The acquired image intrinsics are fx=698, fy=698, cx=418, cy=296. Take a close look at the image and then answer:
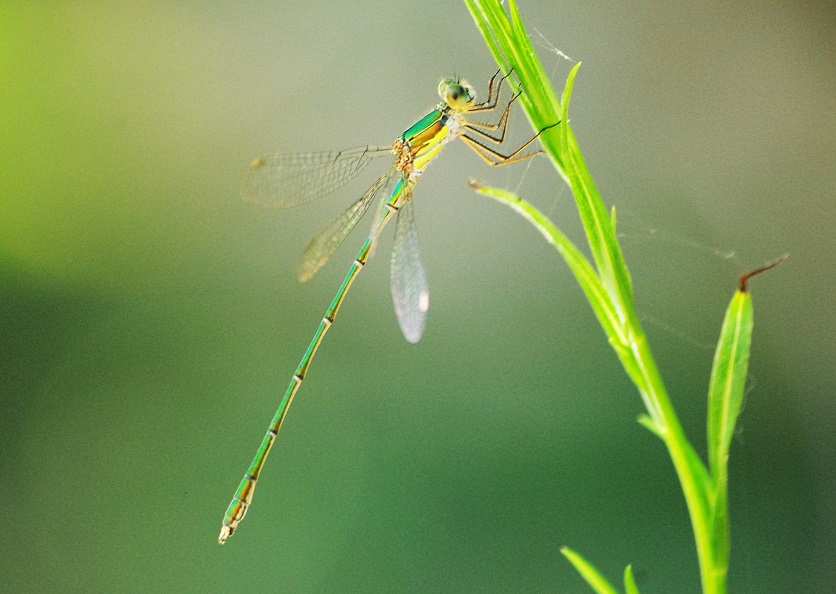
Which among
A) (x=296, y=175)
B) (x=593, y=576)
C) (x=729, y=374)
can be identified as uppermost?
(x=296, y=175)

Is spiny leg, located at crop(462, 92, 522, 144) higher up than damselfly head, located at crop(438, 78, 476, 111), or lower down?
lower down

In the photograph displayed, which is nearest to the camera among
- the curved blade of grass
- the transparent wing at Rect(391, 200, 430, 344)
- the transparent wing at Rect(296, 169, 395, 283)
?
the curved blade of grass

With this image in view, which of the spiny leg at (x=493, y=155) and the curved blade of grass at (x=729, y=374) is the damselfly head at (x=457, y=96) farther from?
the curved blade of grass at (x=729, y=374)

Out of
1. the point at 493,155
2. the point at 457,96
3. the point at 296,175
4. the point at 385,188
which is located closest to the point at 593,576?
the point at 493,155

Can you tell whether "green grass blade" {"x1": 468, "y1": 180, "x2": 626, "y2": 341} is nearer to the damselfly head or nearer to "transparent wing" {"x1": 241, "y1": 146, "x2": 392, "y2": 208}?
the damselfly head

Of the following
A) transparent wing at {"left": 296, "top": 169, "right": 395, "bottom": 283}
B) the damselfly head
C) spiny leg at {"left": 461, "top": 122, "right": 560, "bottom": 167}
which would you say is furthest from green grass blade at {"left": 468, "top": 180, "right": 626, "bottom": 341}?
transparent wing at {"left": 296, "top": 169, "right": 395, "bottom": 283}

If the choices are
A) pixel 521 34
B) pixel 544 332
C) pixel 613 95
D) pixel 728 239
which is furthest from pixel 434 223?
pixel 521 34

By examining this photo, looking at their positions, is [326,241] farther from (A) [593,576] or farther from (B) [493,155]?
(A) [593,576]

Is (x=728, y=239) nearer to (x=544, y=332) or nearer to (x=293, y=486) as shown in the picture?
(x=544, y=332)
